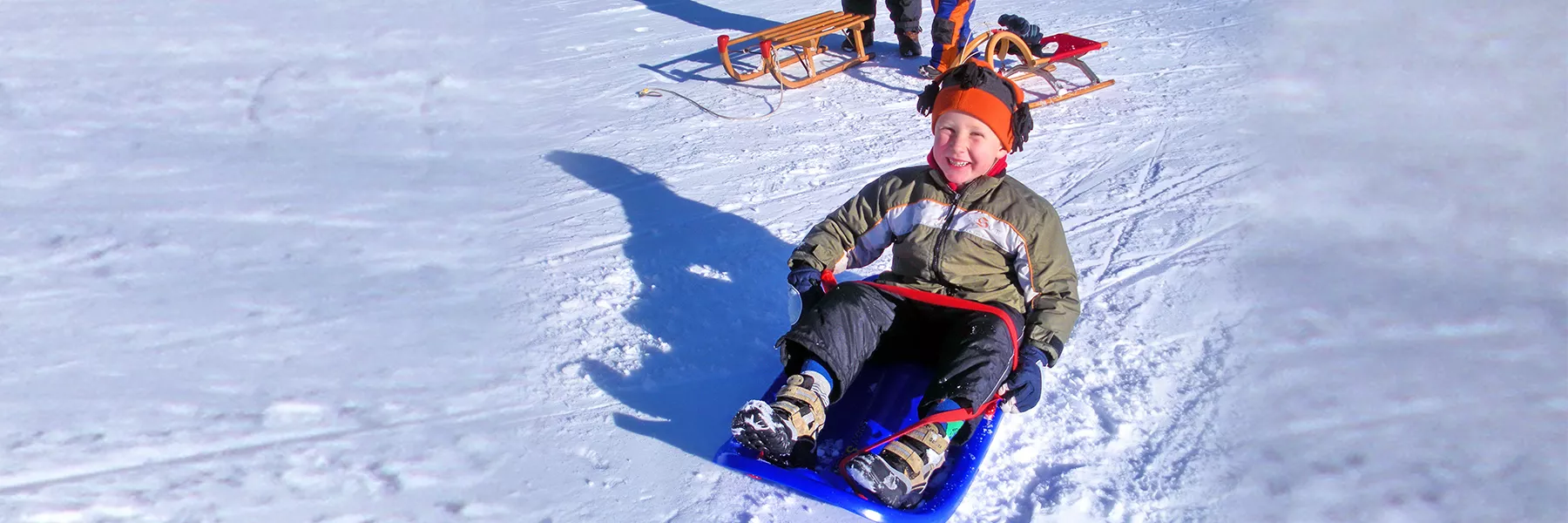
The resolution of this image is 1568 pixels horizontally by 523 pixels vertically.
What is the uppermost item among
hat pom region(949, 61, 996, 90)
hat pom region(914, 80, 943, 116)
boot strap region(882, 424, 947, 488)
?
hat pom region(949, 61, 996, 90)

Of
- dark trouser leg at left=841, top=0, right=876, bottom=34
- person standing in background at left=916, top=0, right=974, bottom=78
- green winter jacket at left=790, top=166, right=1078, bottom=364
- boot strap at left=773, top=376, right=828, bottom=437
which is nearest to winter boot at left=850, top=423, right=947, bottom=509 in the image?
boot strap at left=773, top=376, right=828, bottom=437

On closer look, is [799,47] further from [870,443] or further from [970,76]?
[870,443]

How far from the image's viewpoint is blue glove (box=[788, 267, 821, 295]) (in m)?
2.88

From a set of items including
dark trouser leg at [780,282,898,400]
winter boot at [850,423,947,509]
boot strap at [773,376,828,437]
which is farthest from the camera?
dark trouser leg at [780,282,898,400]

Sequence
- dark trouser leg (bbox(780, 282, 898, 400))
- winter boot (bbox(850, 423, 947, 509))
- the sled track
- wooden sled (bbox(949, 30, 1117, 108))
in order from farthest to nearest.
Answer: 1. wooden sled (bbox(949, 30, 1117, 108))
2. the sled track
3. dark trouser leg (bbox(780, 282, 898, 400))
4. winter boot (bbox(850, 423, 947, 509))

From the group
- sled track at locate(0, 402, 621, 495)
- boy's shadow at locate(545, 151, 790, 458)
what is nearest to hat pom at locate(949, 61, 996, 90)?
boy's shadow at locate(545, 151, 790, 458)

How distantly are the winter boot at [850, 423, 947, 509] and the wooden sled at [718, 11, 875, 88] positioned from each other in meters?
3.27

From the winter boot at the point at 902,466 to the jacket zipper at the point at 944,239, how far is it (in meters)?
0.48

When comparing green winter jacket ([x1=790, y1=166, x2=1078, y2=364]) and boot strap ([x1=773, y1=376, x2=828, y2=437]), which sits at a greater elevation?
green winter jacket ([x1=790, y1=166, x2=1078, y2=364])

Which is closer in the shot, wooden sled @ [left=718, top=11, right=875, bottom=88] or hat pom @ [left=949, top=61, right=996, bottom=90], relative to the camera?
hat pom @ [left=949, top=61, right=996, bottom=90]

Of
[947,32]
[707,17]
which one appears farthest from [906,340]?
[707,17]

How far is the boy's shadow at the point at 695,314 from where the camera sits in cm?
292

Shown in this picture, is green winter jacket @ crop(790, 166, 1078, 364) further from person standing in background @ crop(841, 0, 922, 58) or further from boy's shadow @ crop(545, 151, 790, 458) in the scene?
person standing in background @ crop(841, 0, 922, 58)

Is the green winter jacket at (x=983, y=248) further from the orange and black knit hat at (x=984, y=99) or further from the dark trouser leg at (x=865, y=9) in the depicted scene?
the dark trouser leg at (x=865, y=9)
